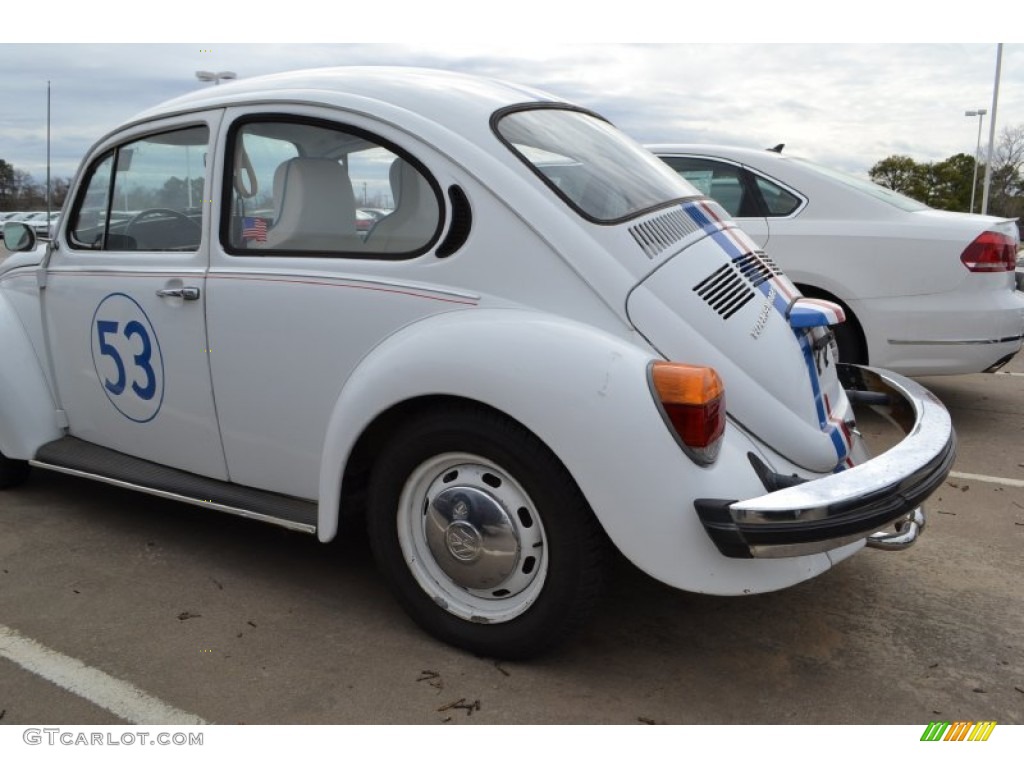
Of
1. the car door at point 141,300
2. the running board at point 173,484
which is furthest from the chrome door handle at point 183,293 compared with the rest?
the running board at point 173,484

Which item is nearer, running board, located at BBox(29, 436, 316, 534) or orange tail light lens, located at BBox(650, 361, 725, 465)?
orange tail light lens, located at BBox(650, 361, 725, 465)

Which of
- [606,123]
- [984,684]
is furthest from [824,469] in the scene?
[606,123]

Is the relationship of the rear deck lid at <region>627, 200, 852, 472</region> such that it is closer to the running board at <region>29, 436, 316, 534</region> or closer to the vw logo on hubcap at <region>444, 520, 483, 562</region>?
the vw logo on hubcap at <region>444, 520, 483, 562</region>

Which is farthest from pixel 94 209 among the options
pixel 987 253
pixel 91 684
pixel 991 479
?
pixel 987 253

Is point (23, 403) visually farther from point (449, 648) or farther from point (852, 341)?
point (852, 341)

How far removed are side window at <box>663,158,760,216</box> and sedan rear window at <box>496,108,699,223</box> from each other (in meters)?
2.60

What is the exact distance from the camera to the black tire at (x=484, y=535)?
8.27ft

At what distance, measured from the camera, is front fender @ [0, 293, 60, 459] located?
398 cm

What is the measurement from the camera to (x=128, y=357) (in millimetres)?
3564

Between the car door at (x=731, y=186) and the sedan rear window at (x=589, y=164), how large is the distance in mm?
2540

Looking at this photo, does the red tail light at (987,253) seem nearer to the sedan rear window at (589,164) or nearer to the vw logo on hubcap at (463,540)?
the sedan rear window at (589,164)

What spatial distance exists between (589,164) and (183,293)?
155cm

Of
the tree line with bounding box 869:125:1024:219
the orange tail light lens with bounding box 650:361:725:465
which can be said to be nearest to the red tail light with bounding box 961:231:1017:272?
the orange tail light lens with bounding box 650:361:725:465

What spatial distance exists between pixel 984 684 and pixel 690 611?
93 centimetres
